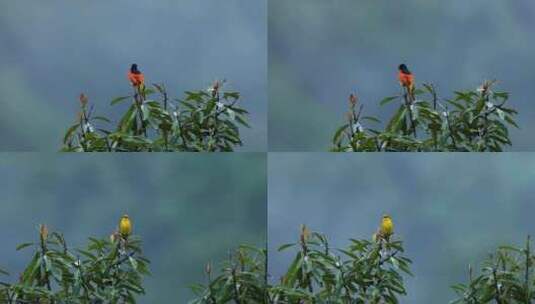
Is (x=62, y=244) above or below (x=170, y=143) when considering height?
below

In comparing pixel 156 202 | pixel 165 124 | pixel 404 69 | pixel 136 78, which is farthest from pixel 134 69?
pixel 404 69

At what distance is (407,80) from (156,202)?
934 millimetres

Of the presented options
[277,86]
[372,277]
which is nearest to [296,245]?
[372,277]

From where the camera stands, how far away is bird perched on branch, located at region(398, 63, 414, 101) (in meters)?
3.84

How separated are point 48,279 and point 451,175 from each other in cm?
137

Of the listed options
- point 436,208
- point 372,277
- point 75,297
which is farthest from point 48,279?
point 436,208

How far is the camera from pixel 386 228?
3.73 m

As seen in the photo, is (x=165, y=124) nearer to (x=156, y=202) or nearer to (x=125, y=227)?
(x=156, y=202)

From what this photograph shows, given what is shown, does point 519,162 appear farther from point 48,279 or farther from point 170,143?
point 48,279

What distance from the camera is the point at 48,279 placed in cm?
370

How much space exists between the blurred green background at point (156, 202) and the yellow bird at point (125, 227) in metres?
0.02

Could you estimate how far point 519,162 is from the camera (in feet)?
12.5

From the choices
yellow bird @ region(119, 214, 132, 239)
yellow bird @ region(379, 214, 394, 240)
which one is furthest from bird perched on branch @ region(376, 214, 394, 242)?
yellow bird @ region(119, 214, 132, 239)

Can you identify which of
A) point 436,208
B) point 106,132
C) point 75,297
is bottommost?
point 75,297
